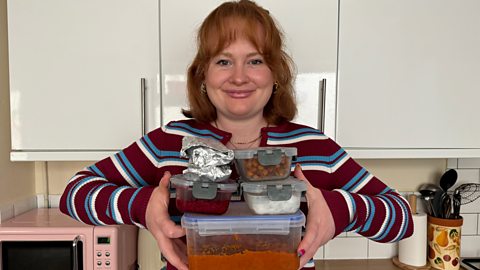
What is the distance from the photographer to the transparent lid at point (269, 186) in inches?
25.9

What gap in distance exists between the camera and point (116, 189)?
0.87 meters

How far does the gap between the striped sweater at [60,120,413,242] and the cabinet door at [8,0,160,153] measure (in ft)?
1.31

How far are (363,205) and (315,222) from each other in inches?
5.8

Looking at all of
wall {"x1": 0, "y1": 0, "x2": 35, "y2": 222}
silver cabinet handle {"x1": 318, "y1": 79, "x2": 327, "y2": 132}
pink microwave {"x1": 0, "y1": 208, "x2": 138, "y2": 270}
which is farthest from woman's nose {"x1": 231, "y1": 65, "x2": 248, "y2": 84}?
wall {"x1": 0, "y1": 0, "x2": 35, "y2": 222}

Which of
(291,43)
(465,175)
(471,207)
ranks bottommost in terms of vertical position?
(471,207)

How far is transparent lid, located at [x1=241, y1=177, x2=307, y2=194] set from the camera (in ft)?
2.16

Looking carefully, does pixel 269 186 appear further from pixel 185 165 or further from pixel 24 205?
pixel 24 205

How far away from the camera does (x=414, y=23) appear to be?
4.54 ft

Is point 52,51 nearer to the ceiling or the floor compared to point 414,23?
nearer to the floor

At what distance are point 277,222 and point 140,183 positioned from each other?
1.44 feet

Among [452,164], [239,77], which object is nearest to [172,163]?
[239,77]

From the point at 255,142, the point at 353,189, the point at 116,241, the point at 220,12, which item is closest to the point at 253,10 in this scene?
the point at 220,12

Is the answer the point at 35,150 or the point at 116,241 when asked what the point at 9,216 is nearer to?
the point at 35,150

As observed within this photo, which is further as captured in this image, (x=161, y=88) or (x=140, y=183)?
(x=161, y=88)
